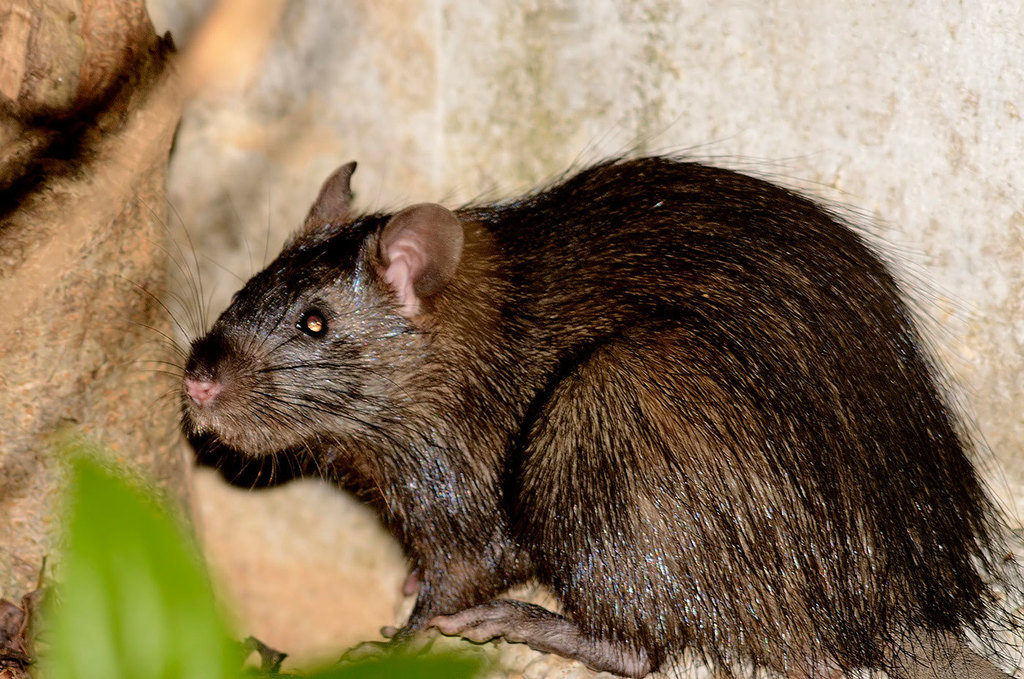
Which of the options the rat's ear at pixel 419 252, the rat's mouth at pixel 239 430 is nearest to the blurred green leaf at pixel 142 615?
the rat's ear at pixel 419 252

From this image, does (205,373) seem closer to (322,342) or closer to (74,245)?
(322,342)

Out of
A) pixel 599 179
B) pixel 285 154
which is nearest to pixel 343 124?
pixel 285 154

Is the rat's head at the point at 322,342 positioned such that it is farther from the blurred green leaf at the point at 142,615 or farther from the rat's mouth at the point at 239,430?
the blurred green leaf at the point at 142,615

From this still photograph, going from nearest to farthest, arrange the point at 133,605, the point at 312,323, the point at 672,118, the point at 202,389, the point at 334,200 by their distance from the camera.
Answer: the point at 133,605
the point at 202,389
the point at 312,323
the point at 334,200
the point at 672,118

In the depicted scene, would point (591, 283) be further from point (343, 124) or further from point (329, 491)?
point (329, 491)

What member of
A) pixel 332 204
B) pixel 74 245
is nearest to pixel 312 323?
pixel 332 204

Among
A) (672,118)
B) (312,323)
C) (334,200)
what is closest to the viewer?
(312,323)

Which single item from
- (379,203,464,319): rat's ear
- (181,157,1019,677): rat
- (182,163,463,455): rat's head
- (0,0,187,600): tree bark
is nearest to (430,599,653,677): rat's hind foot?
(181,157,1019,677): rat
